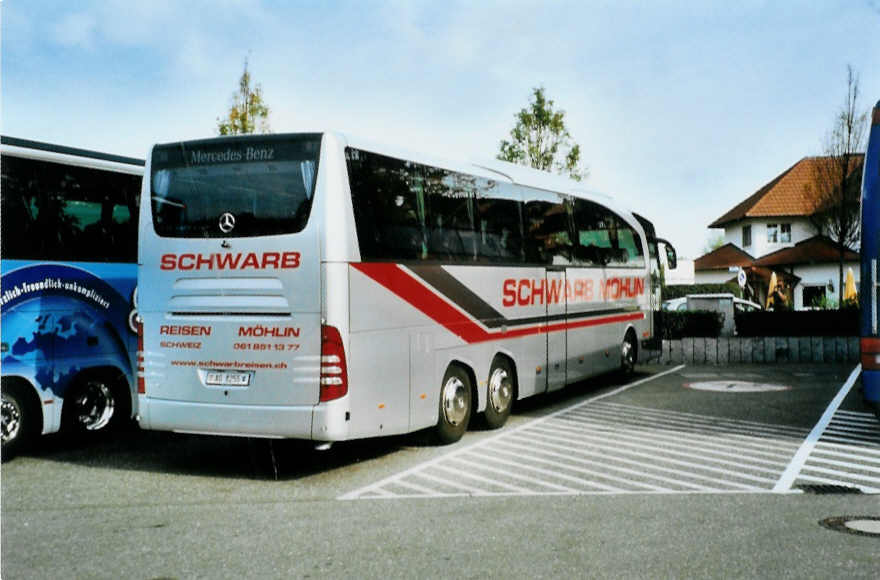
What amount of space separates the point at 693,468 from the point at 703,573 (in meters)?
3.65

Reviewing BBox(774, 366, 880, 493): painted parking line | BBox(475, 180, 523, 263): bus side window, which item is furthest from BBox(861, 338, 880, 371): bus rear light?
BBox(475, 180, 523, 263): bus side window

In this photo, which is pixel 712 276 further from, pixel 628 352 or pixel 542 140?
pixel 628 352

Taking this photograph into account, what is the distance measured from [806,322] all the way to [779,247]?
123ft

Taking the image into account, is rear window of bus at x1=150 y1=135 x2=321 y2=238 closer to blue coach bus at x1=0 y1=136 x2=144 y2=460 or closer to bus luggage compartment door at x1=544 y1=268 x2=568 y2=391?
blue coach bus at x1=0 y1=136 x2=144 y2=460

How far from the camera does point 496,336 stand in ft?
39.0

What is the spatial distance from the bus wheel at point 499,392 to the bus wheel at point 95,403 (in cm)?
430

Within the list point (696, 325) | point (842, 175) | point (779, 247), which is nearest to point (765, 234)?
point (779, 247)

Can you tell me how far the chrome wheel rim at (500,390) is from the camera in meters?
11.9

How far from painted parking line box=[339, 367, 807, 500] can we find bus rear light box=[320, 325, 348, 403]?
923 mm

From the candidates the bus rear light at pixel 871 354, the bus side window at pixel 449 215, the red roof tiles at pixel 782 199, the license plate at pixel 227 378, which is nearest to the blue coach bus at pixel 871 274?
the bus rear light at pixel 871 354

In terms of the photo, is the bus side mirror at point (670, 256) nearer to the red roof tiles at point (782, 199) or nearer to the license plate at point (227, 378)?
the license plate at point (227, 378)

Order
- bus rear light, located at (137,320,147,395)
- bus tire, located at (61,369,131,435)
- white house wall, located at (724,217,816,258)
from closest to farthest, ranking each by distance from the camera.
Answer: bus rear light, located at (137,320,147,395)
bus tire, located at (61,369,131,435)
white house wall, located at (724,217,816,258)

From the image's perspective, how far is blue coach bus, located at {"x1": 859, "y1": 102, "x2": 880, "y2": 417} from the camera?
10.3 meters

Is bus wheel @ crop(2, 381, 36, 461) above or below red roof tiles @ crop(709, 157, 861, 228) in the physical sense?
below
